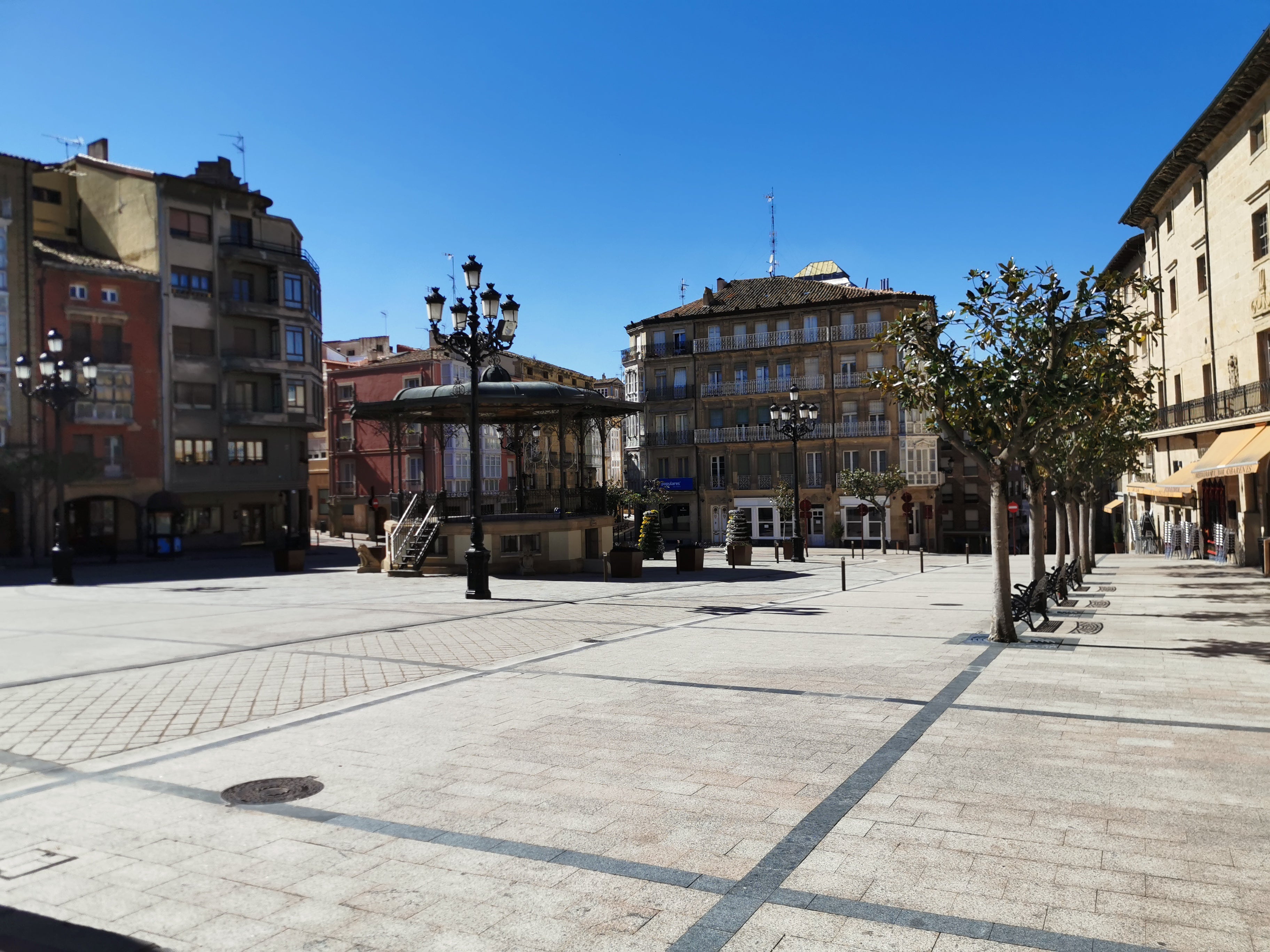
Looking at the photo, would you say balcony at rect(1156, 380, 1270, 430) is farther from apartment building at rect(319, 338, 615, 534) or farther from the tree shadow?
apartment building at rect(319, 338, 615, 534)

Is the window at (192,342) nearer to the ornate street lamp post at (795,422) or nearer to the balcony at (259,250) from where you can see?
the balcony at (259,250)

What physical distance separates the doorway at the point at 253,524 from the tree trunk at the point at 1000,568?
43.3m

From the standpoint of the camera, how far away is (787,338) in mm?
57219

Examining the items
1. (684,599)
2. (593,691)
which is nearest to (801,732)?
(593,691)

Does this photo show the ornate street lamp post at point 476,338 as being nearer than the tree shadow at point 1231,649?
No

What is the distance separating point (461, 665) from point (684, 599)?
345 inches

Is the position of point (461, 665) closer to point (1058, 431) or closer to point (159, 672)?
point (159, 672)

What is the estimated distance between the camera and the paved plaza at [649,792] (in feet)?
13.9

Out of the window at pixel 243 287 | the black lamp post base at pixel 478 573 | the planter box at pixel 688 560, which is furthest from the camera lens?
the window at pixel 243 287

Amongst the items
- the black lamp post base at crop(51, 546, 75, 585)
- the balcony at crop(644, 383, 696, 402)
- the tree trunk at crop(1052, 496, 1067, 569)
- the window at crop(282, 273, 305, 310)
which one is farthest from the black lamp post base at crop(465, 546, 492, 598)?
the balcony at crop(644, 383, 696, 402)

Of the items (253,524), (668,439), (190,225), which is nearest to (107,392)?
(190,225)

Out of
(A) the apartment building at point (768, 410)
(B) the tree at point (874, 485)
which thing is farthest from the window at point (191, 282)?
(B) the tree at point (874, 485)

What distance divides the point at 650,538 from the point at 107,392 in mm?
27177

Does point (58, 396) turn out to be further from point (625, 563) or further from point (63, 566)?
point (625, 563)
